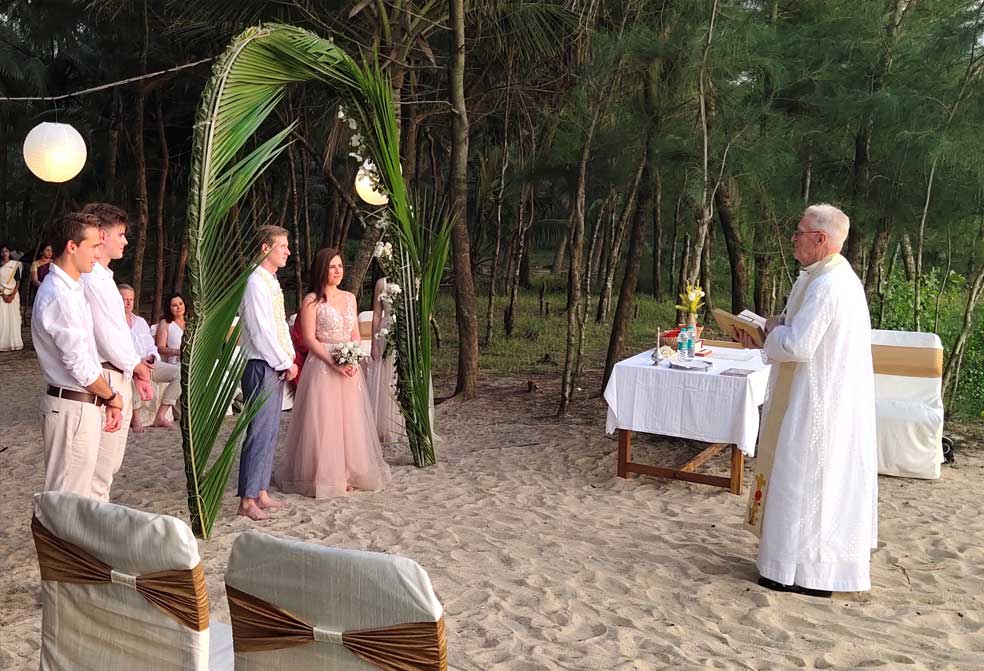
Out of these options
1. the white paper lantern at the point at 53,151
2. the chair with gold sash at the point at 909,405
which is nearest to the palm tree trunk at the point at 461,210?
the white paper lantern at the point at 53,151

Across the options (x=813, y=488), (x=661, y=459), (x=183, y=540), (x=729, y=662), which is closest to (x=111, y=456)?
(x=183, y=540)

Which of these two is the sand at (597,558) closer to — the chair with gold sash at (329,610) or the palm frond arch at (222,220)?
the palm frond arch at (222,220)

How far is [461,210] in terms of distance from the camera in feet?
30.6

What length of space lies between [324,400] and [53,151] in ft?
11.2

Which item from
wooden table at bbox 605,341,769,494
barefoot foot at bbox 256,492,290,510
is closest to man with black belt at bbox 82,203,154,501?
→ barefoot foot at bbox 256,492,290,510

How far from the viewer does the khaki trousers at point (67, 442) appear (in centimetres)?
435

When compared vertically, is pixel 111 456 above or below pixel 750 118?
below

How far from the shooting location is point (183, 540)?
219 centimetres

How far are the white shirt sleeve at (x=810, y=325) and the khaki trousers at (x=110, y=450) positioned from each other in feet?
10.7

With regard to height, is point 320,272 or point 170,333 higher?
point 320,272

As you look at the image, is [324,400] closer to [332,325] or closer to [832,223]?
[332,325]

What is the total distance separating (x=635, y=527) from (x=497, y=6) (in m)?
6.46

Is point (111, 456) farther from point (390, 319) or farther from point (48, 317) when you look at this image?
point (390, 319)

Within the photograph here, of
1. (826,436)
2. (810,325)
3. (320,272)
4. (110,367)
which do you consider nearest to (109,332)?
(110,367)
